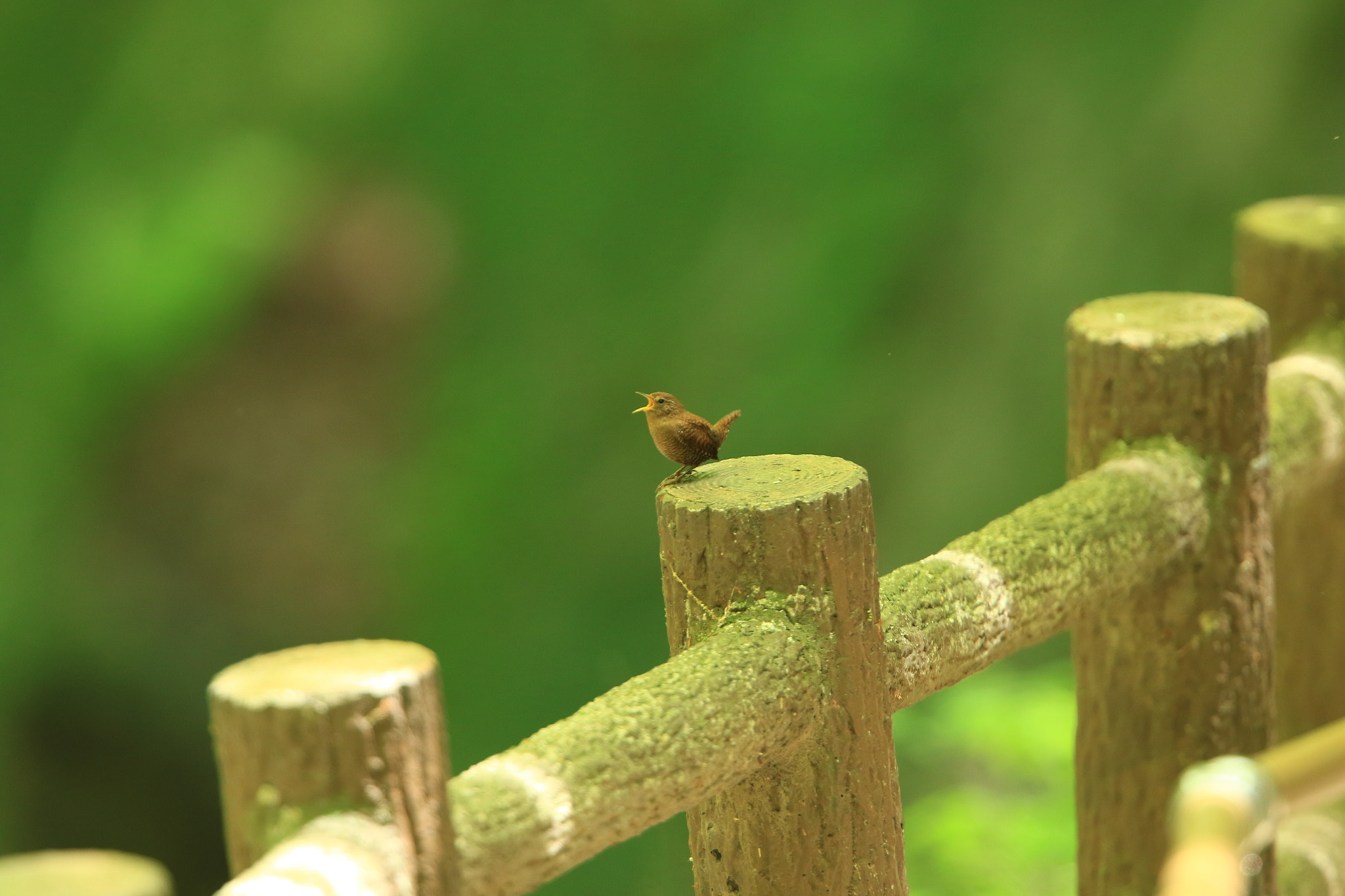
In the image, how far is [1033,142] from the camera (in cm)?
600

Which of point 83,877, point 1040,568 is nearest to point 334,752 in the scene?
point 83,877

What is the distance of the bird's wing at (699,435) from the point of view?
1.79 meters

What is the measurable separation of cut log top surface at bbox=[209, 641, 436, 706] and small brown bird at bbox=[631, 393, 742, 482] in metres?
0.59

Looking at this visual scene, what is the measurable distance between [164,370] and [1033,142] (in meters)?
3.44

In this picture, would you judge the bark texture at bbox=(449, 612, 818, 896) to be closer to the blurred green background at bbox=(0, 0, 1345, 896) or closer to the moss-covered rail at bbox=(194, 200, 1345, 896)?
the moss-covered rail at bbox=(194, 200, 1345, 896)

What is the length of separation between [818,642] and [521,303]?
13.1ft

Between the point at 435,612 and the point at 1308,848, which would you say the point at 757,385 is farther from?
the point at 1308,848

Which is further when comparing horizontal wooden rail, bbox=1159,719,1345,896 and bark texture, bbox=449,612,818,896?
bark texture, bbox=449,612,818,896

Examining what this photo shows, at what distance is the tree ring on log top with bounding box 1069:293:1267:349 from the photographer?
7.13 feet

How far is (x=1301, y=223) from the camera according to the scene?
2.73 meters

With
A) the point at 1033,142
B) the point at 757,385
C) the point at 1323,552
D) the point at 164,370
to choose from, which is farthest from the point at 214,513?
the point at 1323,552

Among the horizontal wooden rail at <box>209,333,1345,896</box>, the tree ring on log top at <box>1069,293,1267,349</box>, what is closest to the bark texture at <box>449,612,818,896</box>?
the horizontal wooden rail at <box>209,333,1345,896</box>

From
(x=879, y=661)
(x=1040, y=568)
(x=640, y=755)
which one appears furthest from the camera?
(x=1040, y=568)

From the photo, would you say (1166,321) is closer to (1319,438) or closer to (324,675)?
(1319,438)
